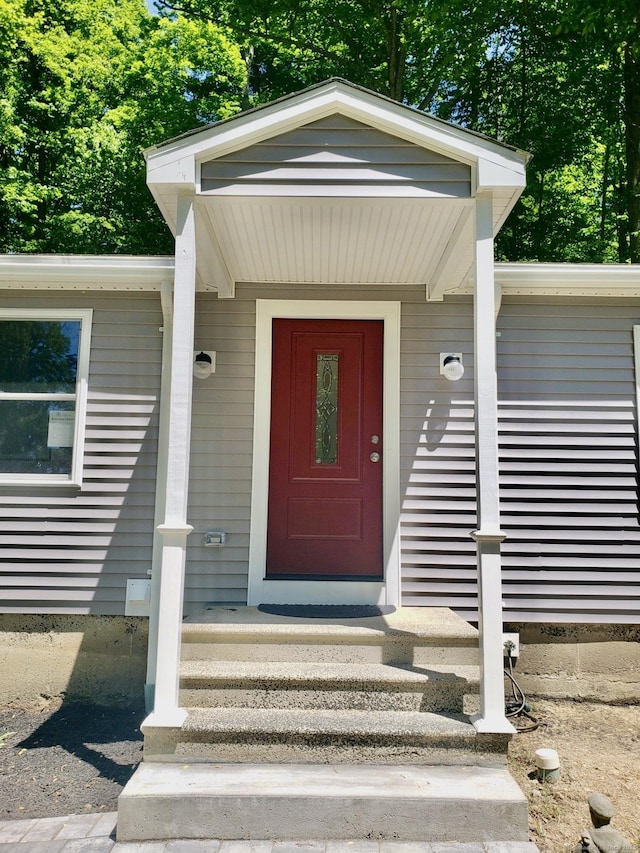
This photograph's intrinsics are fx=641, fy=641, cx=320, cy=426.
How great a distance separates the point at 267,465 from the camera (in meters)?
4.32

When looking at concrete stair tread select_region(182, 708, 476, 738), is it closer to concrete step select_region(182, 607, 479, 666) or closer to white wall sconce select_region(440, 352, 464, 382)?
concrete step select_region(182, 607, 479, 666)

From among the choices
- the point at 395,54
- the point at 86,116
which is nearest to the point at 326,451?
the point at 395,54

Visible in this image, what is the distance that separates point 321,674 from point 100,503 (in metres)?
2.02

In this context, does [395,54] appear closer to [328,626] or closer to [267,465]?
[267,465]

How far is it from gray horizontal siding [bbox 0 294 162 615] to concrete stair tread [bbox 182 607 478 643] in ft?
2.76

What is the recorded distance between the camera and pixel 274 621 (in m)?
3.55

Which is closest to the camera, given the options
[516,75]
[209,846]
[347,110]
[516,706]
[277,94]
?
[209,846]

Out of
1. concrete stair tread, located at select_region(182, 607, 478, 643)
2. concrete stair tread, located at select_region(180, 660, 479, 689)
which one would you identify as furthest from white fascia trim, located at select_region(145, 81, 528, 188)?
concrete stair tread, located at select_region(180, 660, 479, 689)

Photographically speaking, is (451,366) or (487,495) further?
(451,366)

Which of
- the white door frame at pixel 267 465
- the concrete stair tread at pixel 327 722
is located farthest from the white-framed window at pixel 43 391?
the concrete stair tread at pixel 327 722

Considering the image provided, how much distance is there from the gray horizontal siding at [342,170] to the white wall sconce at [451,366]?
4.60 ft

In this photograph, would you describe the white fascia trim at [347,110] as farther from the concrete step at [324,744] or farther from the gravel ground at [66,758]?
the gravel ground at [66,758]

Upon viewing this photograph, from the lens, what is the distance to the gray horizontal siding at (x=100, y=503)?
4199 mm

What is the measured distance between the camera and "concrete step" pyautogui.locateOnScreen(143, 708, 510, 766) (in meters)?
2.76
